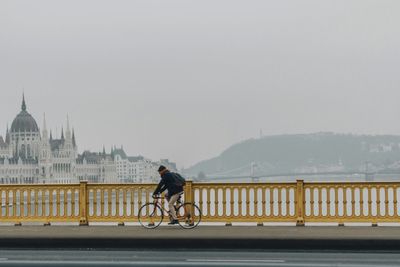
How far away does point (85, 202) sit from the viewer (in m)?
19.7

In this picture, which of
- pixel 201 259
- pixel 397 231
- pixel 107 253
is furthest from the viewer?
pixel 397 231

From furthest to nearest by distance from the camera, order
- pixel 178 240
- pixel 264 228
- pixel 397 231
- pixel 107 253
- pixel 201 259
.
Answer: pixel 264 228, pixel 397 231, pixel 178 240, pixel 107 253, pixel 201 259

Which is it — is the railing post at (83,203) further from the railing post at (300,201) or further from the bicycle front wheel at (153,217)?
the railing post at (300,201)

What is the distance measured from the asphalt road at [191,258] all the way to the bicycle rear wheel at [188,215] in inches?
142

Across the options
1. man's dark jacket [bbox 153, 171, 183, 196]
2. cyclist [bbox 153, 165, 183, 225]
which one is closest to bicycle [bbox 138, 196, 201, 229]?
cyclist [bbox 153, 165, 183, 225]

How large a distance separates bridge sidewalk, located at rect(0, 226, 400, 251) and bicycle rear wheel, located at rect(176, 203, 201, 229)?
0.88m

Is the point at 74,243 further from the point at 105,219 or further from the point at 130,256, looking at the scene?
the point at 105,219

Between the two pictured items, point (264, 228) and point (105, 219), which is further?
point (105, 219)

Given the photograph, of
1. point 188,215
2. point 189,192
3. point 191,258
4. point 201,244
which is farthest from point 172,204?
point 191,258

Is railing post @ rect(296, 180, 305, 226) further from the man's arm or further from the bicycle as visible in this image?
the man's arm

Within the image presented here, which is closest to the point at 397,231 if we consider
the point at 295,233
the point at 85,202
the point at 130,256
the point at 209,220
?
the point at 295,233

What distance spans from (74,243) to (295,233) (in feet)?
15.8

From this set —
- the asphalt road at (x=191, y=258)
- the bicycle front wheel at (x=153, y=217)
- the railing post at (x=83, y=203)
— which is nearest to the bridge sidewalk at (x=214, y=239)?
the asphalt road at (x=191, y=258)

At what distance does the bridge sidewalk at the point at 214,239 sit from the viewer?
Result: 15.6m
